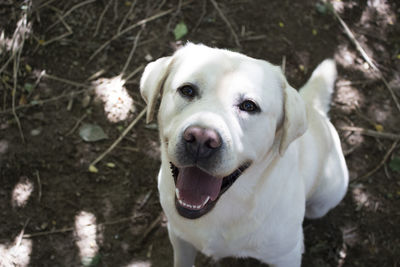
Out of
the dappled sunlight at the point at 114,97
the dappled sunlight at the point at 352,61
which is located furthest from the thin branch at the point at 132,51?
the dappled sunlight at the point at 352,61

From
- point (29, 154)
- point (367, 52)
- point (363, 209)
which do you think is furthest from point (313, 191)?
point (29, 154)

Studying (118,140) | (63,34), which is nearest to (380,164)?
(118,140)

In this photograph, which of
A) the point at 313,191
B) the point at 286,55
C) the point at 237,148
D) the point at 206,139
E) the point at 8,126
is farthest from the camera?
the point at 286,55

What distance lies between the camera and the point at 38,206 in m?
3.49

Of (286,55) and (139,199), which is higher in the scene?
(286,55)

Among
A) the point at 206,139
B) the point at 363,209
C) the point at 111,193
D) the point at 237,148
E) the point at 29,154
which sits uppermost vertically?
the point at 206,139

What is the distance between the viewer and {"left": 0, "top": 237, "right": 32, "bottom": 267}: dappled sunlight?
10.7 feet

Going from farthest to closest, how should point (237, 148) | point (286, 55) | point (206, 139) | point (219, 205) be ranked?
point (286, 55)
point (219, 205)
point (237, 148)
point (206, 139)

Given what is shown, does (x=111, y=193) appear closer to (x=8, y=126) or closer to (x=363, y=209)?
(x=8, y=126)

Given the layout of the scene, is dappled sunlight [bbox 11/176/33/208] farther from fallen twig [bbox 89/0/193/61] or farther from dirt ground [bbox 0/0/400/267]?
fallen twig [bbox 89/0/193/61]

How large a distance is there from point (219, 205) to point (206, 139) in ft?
2.13

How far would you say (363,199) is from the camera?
3.72 metres

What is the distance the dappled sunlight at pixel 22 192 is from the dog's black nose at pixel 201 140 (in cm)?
221

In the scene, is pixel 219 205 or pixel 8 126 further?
pixel 8 126
